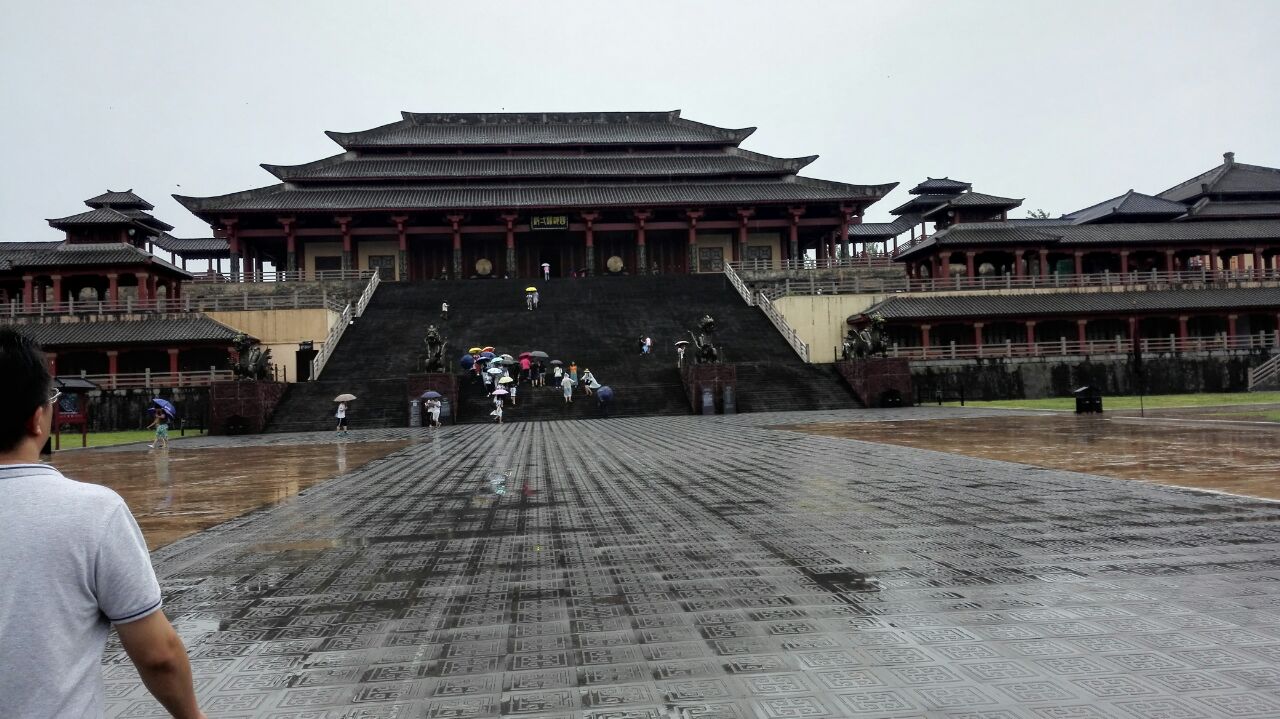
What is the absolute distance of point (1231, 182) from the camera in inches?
2051

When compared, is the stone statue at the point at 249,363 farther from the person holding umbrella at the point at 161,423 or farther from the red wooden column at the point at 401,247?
the red wooden column at the point at 401,247

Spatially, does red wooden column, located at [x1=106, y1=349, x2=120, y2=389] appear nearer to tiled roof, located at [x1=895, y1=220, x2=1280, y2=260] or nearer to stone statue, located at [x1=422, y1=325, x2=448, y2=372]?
stone statue, located at [x1=422, y1=325, x2=448, y2=372]

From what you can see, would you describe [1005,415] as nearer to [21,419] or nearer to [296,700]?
[296,700]

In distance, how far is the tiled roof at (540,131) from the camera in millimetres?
55312

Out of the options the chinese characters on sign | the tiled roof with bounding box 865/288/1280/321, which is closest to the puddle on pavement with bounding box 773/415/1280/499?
the tiled roof with bounding box 865/288/1280/321

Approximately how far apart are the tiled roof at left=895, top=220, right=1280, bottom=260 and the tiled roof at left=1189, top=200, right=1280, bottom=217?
1.57m

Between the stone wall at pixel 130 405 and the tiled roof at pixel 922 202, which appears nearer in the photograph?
the stone wall at pixel 130 405

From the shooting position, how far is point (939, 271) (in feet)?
146

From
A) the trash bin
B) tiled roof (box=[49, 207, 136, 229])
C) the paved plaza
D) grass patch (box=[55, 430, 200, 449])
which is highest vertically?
tiled roof (box=[49, 207, 136, 229])

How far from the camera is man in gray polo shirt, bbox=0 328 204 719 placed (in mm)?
1823

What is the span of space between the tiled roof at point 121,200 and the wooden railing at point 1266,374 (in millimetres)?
64777

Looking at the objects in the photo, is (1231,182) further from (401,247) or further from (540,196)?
(401,247)

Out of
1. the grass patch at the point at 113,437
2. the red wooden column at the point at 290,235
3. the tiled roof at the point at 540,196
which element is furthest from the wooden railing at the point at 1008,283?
the red wooden column at the point at 290,235

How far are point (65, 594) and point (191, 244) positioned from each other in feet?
212
